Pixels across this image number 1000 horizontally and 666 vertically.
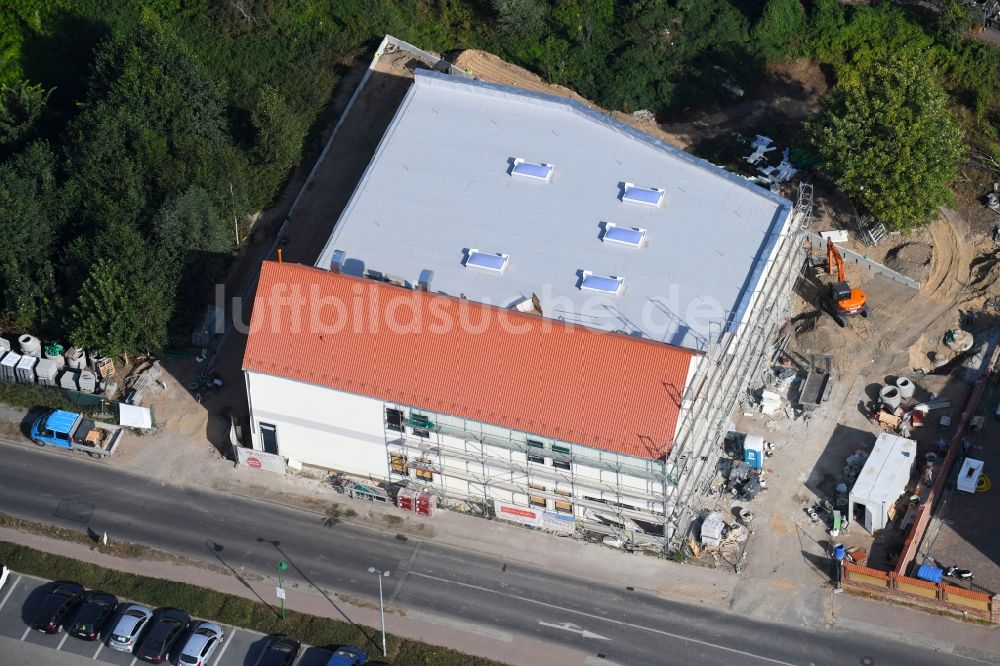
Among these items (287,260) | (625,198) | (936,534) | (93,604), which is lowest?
(93,604)

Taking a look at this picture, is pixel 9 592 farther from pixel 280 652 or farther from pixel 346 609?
pixel 346 609

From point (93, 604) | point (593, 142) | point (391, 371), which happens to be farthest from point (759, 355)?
point (93, 604)

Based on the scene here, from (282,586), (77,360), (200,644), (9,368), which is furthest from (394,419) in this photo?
(9,368)

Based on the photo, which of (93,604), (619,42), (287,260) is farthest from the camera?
(619,42)

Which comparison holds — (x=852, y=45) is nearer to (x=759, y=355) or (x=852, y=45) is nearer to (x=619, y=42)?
(x=619, y=42)

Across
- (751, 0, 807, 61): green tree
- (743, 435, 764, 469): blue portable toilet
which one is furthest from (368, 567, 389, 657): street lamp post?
(751, 0, 807, 61): green tree
